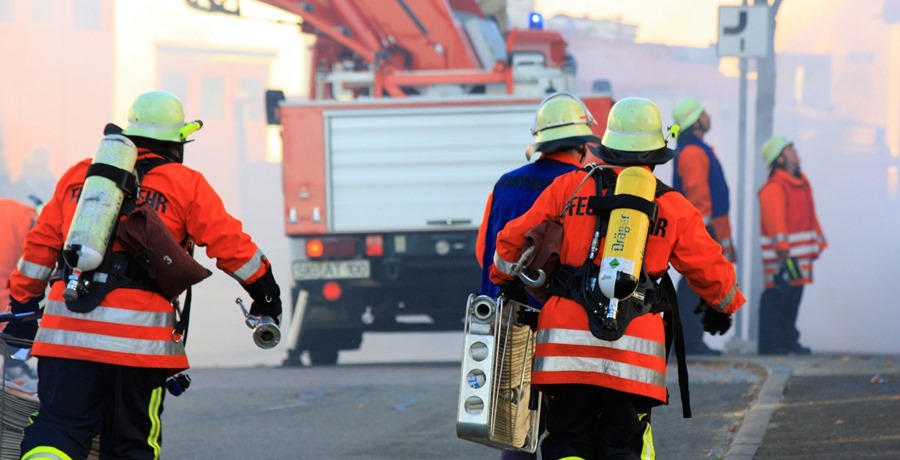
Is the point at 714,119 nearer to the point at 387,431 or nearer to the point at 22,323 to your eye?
the point at 387,431

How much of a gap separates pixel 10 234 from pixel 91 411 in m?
5.06

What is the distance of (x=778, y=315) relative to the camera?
12422mm

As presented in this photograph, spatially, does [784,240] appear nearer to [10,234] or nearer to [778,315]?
[778,315]

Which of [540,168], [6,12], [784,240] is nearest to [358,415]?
[540,168]

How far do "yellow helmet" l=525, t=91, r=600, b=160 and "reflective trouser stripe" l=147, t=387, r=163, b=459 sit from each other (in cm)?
157

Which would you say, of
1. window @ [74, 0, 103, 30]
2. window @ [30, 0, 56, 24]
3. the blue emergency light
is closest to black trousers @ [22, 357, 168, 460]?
the blue emergency light

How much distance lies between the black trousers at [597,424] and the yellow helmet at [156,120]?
143 cm

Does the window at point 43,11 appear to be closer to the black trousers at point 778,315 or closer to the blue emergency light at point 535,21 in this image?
the blue emergency light at point 535,21

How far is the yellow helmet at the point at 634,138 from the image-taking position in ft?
15.0

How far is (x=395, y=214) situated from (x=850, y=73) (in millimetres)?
17842

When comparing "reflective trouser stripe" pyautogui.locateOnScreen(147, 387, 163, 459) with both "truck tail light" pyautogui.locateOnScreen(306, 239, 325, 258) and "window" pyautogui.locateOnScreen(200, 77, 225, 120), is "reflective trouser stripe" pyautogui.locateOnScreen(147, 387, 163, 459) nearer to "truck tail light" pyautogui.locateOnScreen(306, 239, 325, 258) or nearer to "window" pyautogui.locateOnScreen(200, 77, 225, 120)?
"truck tail light" pyautogui.locateOnScreen(306, 239, 325, 258)

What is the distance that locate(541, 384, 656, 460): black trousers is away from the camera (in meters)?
4.36

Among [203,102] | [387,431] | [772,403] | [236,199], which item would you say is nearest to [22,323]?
[387,431]

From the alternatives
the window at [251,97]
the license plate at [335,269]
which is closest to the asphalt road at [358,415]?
the license plate at [335,269]
